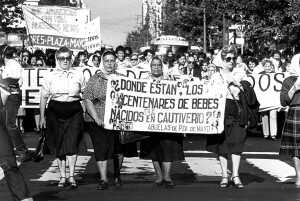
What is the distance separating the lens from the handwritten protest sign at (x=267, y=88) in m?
19.4

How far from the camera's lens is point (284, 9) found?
25.6 metres

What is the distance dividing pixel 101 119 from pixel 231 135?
1.62 m

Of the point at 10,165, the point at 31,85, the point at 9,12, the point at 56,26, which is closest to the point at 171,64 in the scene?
the point at 31,85

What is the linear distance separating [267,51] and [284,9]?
13.8 ft

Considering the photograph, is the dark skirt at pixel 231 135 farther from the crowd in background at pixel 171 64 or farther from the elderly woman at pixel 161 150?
the crowd in background at pixel 171 64

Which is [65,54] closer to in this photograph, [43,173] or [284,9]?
[43,173]

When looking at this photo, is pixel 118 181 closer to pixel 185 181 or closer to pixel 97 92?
pixel 185 181

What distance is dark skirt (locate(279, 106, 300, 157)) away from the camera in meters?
10.8

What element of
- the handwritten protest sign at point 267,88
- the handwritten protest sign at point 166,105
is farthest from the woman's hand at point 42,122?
the handwritten protest sign at point 267,88

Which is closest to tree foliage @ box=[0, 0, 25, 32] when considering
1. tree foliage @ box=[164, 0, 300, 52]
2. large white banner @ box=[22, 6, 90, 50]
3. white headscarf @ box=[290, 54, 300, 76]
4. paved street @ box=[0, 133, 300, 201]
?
large white banner @ box=[22, 6, 90, 50]

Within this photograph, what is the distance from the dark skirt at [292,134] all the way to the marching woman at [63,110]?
2.56m

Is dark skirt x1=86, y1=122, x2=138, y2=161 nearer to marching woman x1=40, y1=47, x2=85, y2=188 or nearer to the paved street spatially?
marching woman x1=40, y1=47, x2=85, y2=188

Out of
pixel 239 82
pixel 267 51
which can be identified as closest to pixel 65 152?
pixel 239 82

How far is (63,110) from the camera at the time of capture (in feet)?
35.4
